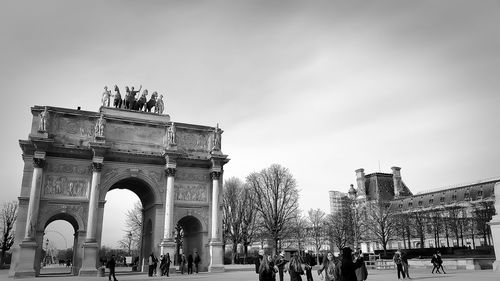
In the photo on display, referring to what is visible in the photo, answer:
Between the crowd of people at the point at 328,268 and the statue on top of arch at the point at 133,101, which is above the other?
the statue on top of arch at the point at 133,101

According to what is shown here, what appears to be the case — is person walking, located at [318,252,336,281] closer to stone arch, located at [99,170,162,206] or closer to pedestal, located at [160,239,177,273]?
pedestal, located at [160,239,177,273]

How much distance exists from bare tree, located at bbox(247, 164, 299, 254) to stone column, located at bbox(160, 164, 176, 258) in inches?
717

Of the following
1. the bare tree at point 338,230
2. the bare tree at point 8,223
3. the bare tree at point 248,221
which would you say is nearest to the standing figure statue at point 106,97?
the bare tree at point 248,221

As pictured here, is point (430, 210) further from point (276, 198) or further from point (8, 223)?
point (8, 223)

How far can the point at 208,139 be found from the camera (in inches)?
1446

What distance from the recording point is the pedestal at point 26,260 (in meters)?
27.7

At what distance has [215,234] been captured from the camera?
34062 millimetres

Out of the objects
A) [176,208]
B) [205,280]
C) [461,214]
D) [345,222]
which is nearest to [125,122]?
[176,208]

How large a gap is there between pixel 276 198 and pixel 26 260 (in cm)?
2837

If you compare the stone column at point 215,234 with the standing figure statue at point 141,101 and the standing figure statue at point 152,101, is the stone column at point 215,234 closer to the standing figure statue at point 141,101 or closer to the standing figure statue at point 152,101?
the standing figure statue at point 152,101

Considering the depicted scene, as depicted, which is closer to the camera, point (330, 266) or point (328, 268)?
point (330, 266)

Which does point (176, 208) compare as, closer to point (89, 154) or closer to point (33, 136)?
point (89, 154)

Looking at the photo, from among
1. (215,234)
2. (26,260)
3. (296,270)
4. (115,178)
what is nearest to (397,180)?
(215,234)

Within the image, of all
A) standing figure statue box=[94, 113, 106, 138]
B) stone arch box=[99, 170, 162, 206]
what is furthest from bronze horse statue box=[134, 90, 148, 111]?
stone arch box=[99, 170, 162, 206]
